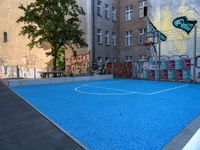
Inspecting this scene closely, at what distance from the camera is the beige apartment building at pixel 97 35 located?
29.7 metres

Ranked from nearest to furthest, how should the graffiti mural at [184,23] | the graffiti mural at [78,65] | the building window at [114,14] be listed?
the graffiti mural at [184,23], the graffiti mural at [78,65], the building window at [114,14]

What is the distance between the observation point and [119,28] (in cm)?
3356

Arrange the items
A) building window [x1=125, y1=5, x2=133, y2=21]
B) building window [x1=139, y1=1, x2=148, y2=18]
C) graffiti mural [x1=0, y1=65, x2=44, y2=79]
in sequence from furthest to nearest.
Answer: building window [x1=125, y1=5, x2=133, y2=21] < building window [x1=139, y1=1, x2=148, y2=18] < graffiti mural [x1=0, y1=65, x2=44, y2=79]

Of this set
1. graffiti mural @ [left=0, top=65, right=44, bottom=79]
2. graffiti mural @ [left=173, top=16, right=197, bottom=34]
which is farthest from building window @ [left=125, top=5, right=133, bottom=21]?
graffiti mural @ [left=0, top=65, right=44, bottom=79]

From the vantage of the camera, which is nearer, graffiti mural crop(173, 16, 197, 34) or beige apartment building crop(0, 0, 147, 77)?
graffiti mural crop(173, 16, 197, 34)

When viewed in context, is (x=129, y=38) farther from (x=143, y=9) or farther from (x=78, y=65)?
(x=78, y=65)

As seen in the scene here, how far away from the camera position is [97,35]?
30.5 m

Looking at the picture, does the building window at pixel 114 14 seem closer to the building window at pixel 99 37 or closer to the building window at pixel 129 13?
the building window at pixel 129 13

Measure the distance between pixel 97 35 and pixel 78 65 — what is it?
4.69 metres

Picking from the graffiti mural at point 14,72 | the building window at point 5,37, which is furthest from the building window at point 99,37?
the building window at point 5,37

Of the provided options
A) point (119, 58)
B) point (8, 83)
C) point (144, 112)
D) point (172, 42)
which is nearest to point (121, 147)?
point (144, 112)

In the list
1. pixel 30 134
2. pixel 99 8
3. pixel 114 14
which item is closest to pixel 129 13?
pixel 114 14

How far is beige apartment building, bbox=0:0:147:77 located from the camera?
2969 cm

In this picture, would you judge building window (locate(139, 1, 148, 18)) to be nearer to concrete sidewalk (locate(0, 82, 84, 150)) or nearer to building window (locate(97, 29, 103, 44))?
building window (locate(97, 29, 103, 44))
